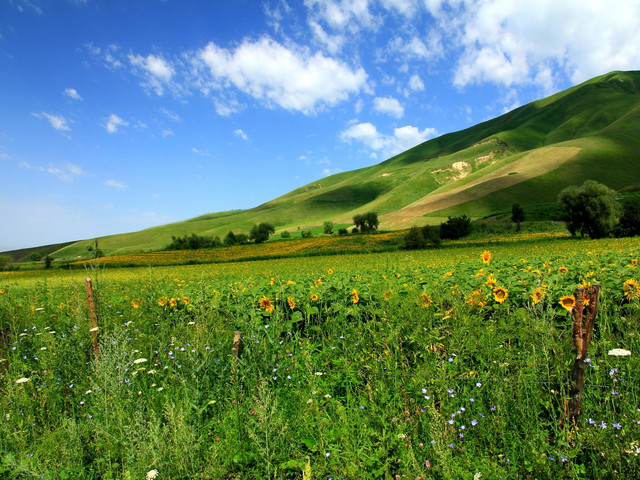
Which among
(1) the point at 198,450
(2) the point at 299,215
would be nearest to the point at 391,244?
(1) the point at 198,450

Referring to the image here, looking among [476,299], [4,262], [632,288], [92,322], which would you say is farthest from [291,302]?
[4,262]

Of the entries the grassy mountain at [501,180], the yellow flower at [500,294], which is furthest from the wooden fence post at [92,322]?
the grassy mountain at [501,180]

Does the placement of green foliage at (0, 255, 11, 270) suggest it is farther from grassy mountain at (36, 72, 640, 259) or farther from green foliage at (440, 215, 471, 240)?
green foliage at (440, 215, 471, 240)

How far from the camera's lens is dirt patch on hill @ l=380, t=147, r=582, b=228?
10044cm

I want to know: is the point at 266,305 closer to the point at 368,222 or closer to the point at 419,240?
the point at 419,240

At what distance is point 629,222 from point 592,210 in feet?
13.9

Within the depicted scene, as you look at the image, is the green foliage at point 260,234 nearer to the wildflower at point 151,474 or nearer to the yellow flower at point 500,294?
the yellow flower at point 500,294

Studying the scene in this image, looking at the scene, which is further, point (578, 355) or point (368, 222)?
point (368, 222)

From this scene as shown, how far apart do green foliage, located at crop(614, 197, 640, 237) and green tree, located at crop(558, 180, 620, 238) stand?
0.89 m

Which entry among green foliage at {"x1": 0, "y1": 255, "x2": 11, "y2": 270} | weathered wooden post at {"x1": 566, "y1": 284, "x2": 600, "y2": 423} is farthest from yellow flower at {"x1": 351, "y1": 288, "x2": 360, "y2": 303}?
green foliage at {"x1": 0, "y1": 255, "x2": 11, "y2": 270}

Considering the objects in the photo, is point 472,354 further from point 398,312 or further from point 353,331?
point 353,331

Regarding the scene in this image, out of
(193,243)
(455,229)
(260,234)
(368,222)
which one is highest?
(260,234)

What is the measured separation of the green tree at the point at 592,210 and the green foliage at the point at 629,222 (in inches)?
35.2

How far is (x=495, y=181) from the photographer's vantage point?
108 meters
